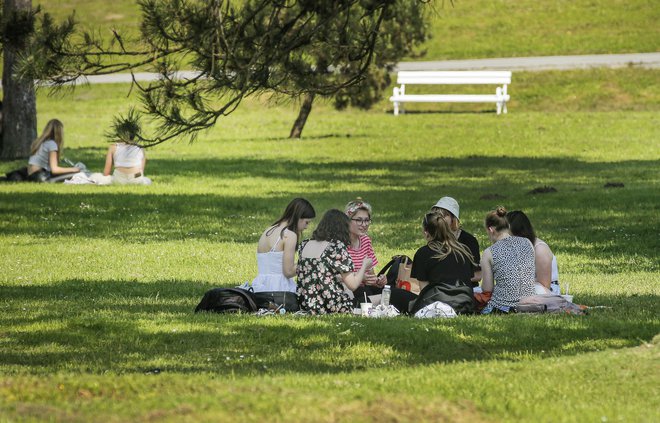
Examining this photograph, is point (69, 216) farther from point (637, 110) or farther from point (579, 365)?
point (637, 110)

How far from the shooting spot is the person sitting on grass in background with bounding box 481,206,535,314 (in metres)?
9.69

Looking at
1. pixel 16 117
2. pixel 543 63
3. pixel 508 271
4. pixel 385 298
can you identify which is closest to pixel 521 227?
pixel 508 271

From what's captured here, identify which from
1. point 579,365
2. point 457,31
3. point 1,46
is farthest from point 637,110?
point 579,365

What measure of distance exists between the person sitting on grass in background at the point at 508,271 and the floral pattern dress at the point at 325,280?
1164 mm

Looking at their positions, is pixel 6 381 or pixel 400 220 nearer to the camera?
pixel 6 381

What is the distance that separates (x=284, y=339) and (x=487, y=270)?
7.25ft

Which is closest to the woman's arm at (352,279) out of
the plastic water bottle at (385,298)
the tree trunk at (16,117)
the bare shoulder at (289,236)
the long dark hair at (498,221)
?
the plastic water bottle at (385,298)

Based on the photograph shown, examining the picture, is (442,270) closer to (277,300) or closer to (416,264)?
(416,264)

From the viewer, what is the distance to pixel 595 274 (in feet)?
42.6

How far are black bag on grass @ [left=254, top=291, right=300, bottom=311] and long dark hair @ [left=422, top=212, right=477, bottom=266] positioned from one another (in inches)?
49.8

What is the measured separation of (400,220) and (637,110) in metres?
16.4

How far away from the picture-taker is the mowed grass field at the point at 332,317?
6281 millimetres

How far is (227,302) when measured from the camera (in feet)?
32.1

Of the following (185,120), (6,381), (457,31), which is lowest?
(6,381)
